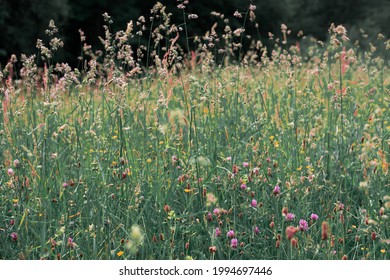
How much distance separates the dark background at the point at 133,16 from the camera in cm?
1620

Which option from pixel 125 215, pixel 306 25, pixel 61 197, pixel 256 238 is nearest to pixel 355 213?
pixel 256 238

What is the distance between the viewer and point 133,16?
19.6 meters

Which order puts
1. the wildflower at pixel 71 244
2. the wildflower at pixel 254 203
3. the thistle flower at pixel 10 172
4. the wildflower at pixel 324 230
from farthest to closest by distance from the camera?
the thistle flower at pixel 10 172
the wildflower at pixel 254 203
the wildflower at pixel 71 244
the wildflower at pixel 324 230

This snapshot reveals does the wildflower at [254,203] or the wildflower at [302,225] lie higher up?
the wildflower at [254,203]

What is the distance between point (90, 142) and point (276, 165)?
4.23 feet

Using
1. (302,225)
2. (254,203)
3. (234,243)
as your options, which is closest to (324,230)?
(302,225)

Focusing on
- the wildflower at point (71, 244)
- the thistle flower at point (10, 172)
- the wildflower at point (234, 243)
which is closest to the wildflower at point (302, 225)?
the wildflower at point (234, 243)

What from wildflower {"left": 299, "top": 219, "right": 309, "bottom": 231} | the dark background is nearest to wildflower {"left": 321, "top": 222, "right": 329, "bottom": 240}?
wildflower {"left": 299, "top": 219, "right": 309, "bottom": 231}

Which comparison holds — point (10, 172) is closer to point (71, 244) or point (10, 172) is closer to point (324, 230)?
point (71, 244)

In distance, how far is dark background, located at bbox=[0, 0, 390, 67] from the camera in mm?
16203

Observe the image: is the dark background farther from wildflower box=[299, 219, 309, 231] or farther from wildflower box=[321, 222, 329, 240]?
wildflower box=[321, 222, 329, 240]

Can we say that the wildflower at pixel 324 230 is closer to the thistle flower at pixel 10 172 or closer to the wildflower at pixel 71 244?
the wildflower at pixel 71 244

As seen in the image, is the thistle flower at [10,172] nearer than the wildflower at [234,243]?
No
